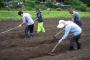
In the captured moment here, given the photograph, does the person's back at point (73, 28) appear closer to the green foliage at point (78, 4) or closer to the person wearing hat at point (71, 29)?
the person wearing hat at point (71, 29)

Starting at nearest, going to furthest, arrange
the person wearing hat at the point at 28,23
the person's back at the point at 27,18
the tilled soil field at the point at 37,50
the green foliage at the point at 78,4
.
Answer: the tilled soil field at the point at 37,50 → the person's back at the point at 27,18 → the person wearing hat at the point at 28,23 → the green foliage at the point at 78,4

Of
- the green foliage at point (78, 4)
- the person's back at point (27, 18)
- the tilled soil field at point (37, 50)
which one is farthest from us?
the green foliage at point (78, 4)

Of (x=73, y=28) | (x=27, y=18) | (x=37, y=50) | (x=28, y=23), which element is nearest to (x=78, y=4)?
(x=28, y=23)

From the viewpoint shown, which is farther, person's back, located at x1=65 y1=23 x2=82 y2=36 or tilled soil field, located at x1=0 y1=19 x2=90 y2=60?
person's back, located at x1=65 y1=23 x2=82 y2=36

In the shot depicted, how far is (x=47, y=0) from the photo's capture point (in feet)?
169

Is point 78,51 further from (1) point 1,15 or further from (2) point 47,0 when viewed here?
(2) point 47,0

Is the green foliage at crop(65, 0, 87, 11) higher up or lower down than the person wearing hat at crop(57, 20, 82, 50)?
lower down

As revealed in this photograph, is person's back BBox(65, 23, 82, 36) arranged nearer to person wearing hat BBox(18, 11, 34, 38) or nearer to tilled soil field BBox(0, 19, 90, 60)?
tilled soil field BBox(0, 19, 90, 60)

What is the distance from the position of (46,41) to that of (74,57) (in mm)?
4960

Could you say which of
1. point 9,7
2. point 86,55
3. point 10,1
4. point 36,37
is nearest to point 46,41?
point 36,37

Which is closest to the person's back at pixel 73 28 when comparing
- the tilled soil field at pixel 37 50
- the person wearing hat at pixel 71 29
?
the person wearing hat at pixel 71 29

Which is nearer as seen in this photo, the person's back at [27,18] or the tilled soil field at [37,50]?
the tilled soil field at [37,50]

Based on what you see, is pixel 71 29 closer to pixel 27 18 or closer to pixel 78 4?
pixel 27 18

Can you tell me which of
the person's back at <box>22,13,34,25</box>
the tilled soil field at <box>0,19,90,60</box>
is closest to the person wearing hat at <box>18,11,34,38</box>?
the person's back at <box>22,13,34,25</box>
